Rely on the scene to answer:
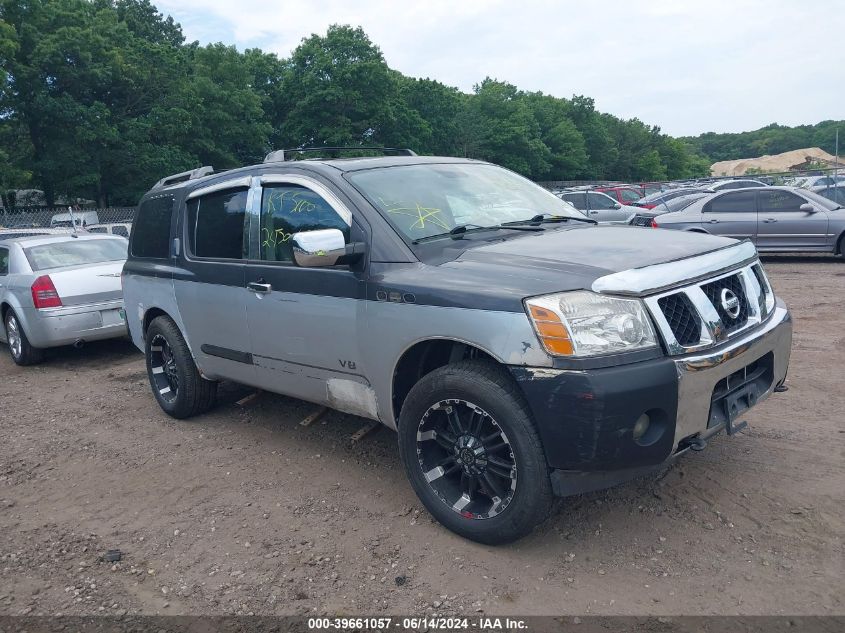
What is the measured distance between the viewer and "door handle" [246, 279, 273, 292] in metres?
4.27

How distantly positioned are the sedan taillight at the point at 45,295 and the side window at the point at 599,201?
15.8 metres

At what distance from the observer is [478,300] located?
314 cm

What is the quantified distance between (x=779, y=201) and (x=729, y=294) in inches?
454

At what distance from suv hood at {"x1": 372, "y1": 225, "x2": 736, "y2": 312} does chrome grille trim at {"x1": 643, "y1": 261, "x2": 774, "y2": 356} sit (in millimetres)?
183

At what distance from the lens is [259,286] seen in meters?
4.31

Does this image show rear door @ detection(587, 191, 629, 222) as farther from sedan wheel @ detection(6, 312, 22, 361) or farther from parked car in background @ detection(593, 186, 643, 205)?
sedan wheel @ detection(6, 312, 22, 361)

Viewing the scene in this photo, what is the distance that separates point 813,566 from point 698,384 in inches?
35.5

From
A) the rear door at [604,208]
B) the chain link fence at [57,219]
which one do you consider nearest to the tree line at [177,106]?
the chain link fence at [57,219]

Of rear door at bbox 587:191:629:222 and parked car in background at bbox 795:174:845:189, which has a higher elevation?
parked car in background at bbox 795:174:845:189

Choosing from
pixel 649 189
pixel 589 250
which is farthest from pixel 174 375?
pixel 649 189

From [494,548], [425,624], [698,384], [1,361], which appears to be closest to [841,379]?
[698,384]

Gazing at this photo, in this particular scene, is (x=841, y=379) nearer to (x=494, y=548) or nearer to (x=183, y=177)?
(x=494, y=548)

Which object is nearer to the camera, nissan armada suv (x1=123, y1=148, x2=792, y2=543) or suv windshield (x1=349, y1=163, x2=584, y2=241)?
nissan armada suv (x1=123, y1=148, x2=792, y2=543)

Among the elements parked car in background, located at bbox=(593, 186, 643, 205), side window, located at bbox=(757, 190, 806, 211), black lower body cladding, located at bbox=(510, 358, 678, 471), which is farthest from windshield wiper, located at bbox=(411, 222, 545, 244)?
parked car in background, located at bbox=(593, 186, 643, 205)
